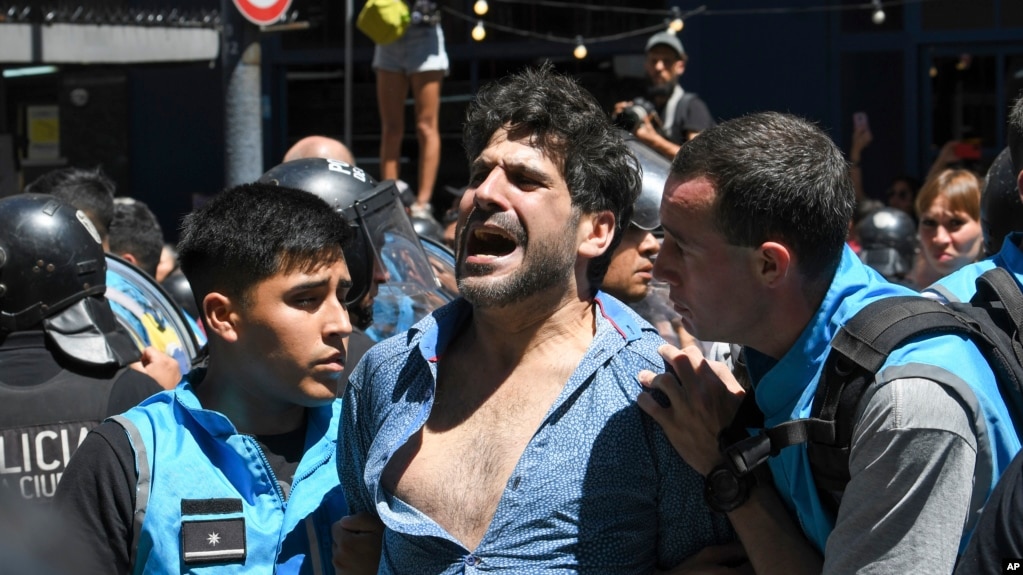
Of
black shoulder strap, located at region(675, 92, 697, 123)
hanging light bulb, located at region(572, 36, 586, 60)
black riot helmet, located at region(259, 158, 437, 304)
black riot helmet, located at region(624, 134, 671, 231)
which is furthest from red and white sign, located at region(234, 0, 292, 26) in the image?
hanging light bulb, located at region(572, 36, 586, 60)

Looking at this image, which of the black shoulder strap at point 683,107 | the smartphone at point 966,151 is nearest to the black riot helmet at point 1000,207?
the black shoulder strap at point 683,107

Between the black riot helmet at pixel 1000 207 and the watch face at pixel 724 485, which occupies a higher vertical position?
the black riot helmet at pixel 1000 207

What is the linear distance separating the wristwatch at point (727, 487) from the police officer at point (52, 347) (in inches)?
82.8

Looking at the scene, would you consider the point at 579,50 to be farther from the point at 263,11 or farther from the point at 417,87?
the point at 263,11

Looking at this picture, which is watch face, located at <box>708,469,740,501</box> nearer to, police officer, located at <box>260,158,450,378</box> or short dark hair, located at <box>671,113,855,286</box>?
short dark hair, located at <box>671,113,855,286</box>

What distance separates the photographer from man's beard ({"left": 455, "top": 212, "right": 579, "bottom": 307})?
2770 millimetres

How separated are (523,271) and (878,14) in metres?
8.55

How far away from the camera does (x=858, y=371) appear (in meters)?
2.15

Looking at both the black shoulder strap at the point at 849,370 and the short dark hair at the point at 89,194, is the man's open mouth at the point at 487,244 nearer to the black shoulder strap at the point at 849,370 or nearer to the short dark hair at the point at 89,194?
the black shoulder strap at the point at 849,370

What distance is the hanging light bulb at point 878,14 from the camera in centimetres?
1048

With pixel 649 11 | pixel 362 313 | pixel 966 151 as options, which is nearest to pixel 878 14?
pixel 966 151

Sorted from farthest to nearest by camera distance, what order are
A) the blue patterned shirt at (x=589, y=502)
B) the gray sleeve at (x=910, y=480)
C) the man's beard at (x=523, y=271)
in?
the man's beard at (x=523, y=271), the blue patterned shirt at (x=589, y=502), the gray sleeve at (x=910, y=480)

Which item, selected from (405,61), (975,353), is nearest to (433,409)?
(975,353)

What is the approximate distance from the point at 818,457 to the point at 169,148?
11.8 m
